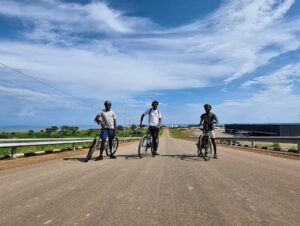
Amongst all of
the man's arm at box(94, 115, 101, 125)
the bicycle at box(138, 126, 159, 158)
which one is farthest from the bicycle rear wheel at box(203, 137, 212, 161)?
the man's arm at box(94, 115, 101, 125)

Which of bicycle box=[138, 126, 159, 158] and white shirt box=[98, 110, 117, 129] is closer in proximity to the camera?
white shirt box=[98, 110, 117, 129]

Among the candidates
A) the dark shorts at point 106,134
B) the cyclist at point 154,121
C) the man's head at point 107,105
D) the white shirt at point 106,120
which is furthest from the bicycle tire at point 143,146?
the man's head at point 107,105

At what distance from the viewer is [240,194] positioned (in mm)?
5602

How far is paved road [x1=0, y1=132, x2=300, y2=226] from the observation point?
4133 millimetres

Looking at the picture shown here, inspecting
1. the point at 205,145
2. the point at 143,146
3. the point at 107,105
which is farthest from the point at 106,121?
the point at 205,145

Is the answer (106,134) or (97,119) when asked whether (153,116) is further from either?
A: (97,119)

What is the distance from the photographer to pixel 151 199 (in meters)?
5.24

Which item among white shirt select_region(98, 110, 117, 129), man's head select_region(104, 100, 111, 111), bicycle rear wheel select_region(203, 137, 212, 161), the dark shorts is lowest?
bicycle rear wheel select_region(203, 137, 212, 161)

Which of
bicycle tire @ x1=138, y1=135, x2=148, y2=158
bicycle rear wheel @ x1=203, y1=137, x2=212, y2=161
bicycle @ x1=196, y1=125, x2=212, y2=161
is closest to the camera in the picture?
bicycle rear wheel @ x1=203, y1=137, x2=212, y2=161

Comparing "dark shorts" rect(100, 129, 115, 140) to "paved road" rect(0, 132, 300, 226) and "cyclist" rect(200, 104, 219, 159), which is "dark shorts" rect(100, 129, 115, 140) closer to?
"cyclist" rect(200, 104, 219, 159)

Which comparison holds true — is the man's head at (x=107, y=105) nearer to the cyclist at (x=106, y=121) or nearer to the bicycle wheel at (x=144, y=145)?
the cyclist at (x=106, y=121)

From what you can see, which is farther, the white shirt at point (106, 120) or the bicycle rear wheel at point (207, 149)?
the white shirt at point (106, 120)

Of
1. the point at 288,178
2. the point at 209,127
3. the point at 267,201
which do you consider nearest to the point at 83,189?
the point at 267,201

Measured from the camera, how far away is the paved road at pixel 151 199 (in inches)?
163
